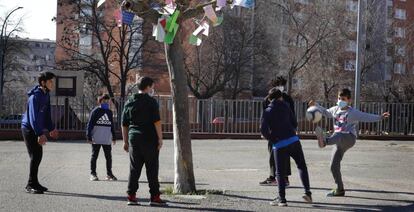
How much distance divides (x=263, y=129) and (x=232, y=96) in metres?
38.2

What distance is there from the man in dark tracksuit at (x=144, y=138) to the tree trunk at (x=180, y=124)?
0.98 metres

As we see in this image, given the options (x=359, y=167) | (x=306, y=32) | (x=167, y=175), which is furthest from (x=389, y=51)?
(x=167, y=175)

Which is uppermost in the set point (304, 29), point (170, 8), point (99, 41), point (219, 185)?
point (304, 29)

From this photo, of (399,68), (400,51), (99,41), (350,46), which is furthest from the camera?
(350,46)

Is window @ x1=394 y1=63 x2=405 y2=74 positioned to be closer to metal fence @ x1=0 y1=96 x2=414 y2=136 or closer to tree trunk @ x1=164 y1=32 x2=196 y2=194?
metal fence @ x1=0 y1=96 x2=414 y2=136

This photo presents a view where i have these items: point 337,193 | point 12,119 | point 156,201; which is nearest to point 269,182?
point 337,193

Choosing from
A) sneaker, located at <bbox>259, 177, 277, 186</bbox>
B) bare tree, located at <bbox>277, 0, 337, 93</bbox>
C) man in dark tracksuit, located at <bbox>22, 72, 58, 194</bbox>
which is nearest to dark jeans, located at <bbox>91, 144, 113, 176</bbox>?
man in dark tracksuit, located at <bbox>22, 72, 58, 194</bbox>

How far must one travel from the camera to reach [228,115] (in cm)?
2786

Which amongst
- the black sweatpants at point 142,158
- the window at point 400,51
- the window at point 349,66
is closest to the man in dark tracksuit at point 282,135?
the black sweatpants at point 142,158

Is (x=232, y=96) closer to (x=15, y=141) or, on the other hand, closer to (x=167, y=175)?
(x=15, y=141)

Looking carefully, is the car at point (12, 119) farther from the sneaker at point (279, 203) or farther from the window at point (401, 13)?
the window at point (401, 13)

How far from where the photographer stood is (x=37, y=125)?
9367mm

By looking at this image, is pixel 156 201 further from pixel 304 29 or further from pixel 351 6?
pixel 351 6

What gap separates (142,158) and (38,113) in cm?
210
